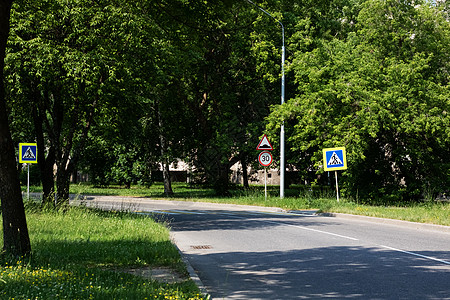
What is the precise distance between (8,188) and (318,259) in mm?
5587

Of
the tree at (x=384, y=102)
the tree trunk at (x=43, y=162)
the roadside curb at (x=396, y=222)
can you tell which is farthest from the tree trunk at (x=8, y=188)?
the tree at (x=384, y=102)

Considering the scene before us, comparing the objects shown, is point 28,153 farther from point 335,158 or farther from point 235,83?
point 235,83

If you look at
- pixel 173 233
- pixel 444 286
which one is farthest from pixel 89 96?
pixel 444 286

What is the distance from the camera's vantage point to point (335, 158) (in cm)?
2211

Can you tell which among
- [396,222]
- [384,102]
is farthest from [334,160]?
[396,222]

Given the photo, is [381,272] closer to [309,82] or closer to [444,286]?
[444,286]

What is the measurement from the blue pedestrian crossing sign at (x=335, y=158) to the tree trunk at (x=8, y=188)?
1563cm

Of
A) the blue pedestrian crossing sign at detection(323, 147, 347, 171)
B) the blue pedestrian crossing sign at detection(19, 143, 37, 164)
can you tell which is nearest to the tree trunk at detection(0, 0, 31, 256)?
the blue pedestrian crossing sign at detection(19, 143, 37, 164)

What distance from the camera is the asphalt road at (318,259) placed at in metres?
7.07

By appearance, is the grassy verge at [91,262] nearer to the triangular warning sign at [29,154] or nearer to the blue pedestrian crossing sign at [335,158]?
the triangular warning sign at [29,154]

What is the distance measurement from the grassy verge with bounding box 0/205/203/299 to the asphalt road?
704 mm

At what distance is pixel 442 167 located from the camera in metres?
25.8

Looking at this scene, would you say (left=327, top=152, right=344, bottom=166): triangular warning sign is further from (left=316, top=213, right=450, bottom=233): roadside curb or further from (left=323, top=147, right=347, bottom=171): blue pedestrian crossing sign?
(left=316, top=213, right=450, bottom=233): roadside curb

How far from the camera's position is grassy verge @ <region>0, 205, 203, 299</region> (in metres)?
6.07
